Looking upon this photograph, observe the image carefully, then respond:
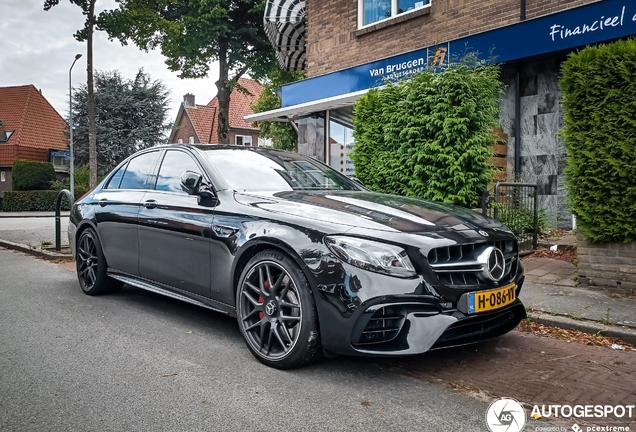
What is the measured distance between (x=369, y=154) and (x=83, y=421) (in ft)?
20.7

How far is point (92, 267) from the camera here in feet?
19.9

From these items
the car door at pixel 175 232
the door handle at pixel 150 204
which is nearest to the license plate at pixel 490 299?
the car door at pixel 175 232

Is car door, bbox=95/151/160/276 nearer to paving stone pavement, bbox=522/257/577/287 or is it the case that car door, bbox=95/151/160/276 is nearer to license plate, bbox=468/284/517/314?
license plate, bbox=468/284/517/314

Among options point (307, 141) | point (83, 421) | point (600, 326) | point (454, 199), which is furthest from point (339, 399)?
point (307, 141)

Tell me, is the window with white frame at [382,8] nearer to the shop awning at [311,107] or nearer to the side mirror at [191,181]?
the shop awning at [311,107]

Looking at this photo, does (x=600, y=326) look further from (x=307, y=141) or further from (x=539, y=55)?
(x=307, y=141)

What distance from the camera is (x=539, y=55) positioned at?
30.4ft

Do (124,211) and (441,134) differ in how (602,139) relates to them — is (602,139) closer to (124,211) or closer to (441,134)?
(441,134)

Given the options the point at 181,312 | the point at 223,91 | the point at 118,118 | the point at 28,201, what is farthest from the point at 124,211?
the point at 118,118

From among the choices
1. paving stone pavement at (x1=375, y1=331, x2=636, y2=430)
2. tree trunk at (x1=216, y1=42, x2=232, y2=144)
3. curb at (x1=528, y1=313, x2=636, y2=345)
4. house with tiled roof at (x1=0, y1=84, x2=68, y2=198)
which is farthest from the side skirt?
house with tiled roof at (x1=0, y1=84, x2=68, y2=198)

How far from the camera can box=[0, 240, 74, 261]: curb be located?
927cm

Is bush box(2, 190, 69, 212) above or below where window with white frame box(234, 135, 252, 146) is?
below

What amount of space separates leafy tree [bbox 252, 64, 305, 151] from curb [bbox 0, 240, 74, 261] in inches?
564

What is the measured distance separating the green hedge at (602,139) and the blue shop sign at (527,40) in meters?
3.04
